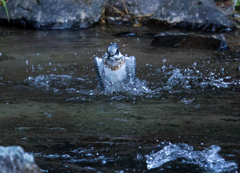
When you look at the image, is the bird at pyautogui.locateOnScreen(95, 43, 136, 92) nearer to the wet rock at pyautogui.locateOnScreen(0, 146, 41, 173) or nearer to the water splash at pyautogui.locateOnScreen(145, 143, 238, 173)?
the water splash at pyautogui.locateOnScreen(145, 143, 238, 173)

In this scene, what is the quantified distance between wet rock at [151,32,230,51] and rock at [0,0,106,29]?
2.82 m

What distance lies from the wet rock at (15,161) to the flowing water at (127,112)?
686 millimetres

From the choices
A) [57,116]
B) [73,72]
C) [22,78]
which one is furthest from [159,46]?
[57,116]

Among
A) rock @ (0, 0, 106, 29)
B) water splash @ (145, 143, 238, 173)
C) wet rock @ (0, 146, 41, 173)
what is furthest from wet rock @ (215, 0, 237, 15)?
wet rock @ (0, 146, 41, 173)

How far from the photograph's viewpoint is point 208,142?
3.02 m

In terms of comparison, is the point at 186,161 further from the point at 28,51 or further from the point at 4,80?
the point at 28,51

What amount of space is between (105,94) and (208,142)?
1.78 metres

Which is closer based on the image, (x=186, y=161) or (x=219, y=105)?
Answer: (x=186, y=161)

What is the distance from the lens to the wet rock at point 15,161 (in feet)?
5.90

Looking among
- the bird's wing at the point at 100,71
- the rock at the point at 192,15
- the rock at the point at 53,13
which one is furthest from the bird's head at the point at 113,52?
→ the rock at the point at 53,13

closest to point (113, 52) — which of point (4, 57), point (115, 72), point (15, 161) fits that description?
point (115, 72)

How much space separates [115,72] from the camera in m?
4.54

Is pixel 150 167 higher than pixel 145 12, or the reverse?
pixel 145 12

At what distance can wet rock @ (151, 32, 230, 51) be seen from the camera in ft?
22.8
